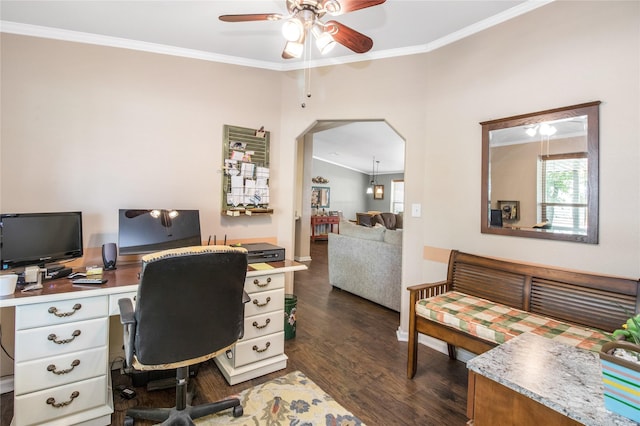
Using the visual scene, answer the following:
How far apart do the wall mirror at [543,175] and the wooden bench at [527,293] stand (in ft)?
0.84

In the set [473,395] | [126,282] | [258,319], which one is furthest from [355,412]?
[126,282]

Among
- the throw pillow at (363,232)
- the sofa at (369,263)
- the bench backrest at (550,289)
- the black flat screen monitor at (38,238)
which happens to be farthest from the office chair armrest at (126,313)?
the throw pillow at (363,232)

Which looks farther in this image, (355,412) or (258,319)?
(258,319)

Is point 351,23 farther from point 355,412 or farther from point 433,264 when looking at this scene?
point 355,412

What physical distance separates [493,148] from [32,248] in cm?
315

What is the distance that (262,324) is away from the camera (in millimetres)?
2219

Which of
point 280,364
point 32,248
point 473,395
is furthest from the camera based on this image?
point 280,364

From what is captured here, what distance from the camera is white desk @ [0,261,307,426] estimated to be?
1.53m

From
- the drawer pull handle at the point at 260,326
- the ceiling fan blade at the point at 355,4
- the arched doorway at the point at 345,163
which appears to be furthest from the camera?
the arched doorway at the point at 345,163

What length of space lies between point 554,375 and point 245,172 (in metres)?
2.59

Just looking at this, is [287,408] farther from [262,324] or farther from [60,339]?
[60,339]

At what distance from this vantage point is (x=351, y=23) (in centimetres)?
232

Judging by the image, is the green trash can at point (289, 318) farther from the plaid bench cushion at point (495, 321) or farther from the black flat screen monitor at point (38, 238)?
the black flat screen monitor at point (38, 238)

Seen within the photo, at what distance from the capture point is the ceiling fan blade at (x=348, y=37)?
5.53 feet
